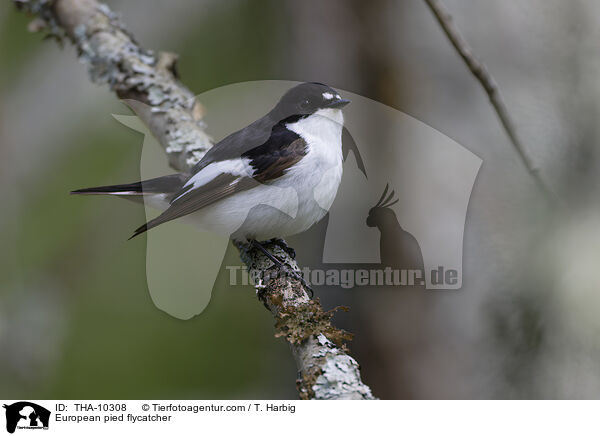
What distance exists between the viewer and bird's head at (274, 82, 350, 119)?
1630 millimetres

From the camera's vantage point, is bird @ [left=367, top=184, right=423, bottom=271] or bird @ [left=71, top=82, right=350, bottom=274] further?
bird @ [left=367, top=184, right=423, bottom=271]

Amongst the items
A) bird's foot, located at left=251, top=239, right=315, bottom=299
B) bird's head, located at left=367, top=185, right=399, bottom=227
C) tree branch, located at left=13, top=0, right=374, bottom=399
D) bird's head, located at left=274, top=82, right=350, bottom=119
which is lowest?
bird's foot, located at left=251, top=239, right=315, bottom=299

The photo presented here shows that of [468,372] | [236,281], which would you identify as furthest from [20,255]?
[468,372]

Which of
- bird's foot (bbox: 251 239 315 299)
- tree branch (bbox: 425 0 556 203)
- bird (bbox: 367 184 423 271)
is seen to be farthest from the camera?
bird (bbox: 367 184 423 271)

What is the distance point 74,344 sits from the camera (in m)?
2.37

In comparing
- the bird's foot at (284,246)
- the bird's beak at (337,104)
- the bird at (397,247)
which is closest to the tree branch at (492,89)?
the bird's beak at (337,104)

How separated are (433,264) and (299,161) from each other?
76 cm

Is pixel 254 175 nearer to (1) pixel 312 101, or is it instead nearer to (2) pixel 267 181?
(2) pixel 267 181

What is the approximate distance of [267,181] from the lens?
4.97ft

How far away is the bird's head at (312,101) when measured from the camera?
1630 mm

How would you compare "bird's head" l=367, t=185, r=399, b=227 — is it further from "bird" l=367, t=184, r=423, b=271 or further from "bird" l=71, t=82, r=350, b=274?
"bird" l=71, t=82, r=350, b=274

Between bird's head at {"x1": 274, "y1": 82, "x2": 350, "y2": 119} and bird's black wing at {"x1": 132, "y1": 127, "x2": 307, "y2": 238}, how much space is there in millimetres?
132

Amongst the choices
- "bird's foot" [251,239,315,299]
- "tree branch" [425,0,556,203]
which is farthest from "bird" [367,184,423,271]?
"tree branch" [425,0,556,203]
